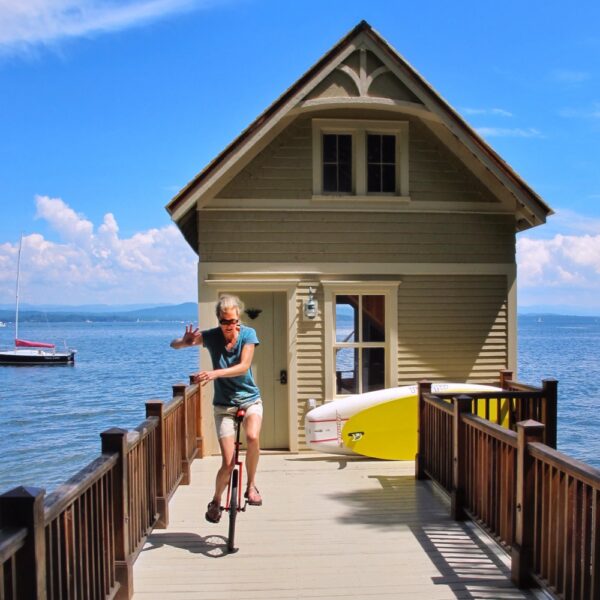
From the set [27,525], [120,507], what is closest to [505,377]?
[120,507]

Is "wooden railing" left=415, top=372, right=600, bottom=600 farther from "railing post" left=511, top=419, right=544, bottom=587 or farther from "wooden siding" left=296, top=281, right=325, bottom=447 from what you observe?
"wooden siding" left=296, top=281, right=325, bottom=447

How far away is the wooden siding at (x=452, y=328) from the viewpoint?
8.66 metres

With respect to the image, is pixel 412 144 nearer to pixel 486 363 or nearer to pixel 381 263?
pixel 381 263

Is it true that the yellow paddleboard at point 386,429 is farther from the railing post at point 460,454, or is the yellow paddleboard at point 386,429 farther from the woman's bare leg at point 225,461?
the woman's bare leg at point 225,461

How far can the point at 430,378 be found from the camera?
28.7 feet

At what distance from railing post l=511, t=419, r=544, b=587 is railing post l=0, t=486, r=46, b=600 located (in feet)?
9.38

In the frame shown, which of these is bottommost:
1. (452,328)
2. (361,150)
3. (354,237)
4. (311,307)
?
(452,328)

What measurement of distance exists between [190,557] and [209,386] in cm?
386

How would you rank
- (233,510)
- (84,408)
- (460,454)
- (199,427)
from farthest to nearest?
(84,408), (199,427), (460,454), (233,510)

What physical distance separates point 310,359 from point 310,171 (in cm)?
256

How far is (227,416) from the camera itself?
493 cm

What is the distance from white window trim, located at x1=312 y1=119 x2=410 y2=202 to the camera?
8539 mm

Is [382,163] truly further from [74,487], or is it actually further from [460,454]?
[74,487]

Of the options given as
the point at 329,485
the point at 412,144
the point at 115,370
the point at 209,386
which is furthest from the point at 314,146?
the point at 115,370
